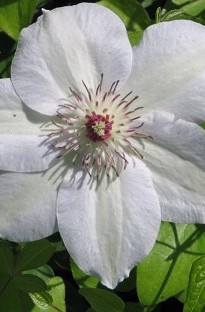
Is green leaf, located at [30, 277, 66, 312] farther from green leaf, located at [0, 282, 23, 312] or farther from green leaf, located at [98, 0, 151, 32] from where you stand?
green leaf, located at [98, 0, 151, 32]

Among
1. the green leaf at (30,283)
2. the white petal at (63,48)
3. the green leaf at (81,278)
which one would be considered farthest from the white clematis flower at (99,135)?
the green leaf at (81,278)

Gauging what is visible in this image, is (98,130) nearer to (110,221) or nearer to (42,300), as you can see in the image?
(110,221)

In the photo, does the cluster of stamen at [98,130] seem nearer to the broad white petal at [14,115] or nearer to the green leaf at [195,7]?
the broad white petal at [14,115]

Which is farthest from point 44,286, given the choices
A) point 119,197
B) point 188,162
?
point 188,162

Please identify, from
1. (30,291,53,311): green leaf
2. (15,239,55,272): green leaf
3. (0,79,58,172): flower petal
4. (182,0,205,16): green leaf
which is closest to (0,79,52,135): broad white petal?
(0,79,58,172): flower petal

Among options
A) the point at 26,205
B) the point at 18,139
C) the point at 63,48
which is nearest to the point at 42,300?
the point at 26,205

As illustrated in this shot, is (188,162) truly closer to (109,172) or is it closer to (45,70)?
(109,172)
